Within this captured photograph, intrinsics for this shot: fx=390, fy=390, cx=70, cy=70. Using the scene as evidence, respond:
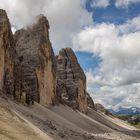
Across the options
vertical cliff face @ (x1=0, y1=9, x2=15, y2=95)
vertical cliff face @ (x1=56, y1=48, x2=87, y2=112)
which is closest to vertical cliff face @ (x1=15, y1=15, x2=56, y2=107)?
vertical cliff face @ (x1=0, y1=9, x2=15, y2=95)

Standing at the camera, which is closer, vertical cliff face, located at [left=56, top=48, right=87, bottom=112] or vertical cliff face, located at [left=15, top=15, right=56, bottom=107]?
vertical cliff face, located at [left=15, top=15, right=56, bottom=107]

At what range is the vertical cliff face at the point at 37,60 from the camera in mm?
98406

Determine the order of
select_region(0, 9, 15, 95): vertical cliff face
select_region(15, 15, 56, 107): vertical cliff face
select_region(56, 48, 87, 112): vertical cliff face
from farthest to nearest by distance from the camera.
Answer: select_region(56, 48, 87, 112): vertical cliff face, select_region(15, 15, 56, 107): vertical cliff face, select_region(0, 9, 15, 95): vertical cliff face

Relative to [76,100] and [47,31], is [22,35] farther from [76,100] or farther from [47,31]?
[76,100]

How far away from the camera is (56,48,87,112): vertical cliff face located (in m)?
135

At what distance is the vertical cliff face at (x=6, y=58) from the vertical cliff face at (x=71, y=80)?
166ft

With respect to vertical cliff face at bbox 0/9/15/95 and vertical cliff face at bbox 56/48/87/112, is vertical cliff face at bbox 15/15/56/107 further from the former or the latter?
vertical cliff face at bbox 56/48/87/112

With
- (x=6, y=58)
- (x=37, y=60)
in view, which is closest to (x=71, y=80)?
(x=37, y=60)

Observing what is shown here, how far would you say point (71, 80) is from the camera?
14088cm

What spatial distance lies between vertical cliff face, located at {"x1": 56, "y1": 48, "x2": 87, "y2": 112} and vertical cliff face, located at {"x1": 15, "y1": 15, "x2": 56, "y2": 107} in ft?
80.0

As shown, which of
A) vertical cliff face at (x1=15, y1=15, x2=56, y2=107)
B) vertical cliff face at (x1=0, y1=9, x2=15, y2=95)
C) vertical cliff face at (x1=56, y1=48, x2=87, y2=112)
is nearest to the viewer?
vertical cliff face at (x1=0, y1=9, x2=15, y2=95)

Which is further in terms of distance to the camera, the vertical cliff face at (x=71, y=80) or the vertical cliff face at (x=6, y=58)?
the vertical cliff face at (x=71, y=80)

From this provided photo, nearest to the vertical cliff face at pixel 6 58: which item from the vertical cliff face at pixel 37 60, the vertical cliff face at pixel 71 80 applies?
the vertical cliff face at pixel 37 60

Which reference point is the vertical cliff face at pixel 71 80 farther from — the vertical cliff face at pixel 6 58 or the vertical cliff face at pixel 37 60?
the vertical cliff face at pixel 6 58
